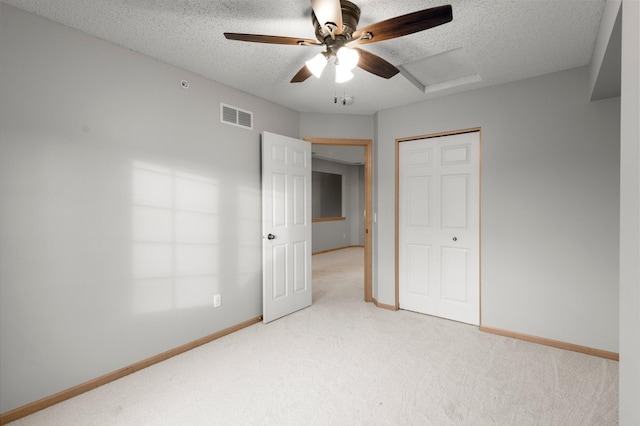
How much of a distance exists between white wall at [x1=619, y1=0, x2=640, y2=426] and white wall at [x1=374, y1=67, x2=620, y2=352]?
1626 millimetres

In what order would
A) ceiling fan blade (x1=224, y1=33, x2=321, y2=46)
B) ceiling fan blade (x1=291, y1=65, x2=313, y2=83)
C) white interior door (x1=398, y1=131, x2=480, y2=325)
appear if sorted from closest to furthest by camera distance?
ceiling fan blade (x1=224, y1=33, x2=321, y2=46)
ceiling fan blade (x1=291, y1=65, x2=313, y2=83)
white interior door (x1=398, y1=131, x2=480, y2=325)

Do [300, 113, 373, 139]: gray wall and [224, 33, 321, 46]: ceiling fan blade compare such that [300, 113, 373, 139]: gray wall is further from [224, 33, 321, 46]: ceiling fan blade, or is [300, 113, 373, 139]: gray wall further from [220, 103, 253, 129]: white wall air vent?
[224, 33, 321, 46]: ceiling fan blade

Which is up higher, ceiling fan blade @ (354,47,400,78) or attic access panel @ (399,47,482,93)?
attic access panel @ (399,47,482,93)

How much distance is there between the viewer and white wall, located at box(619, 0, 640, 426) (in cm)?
118

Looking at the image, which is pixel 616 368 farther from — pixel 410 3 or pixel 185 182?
pixel 185 182

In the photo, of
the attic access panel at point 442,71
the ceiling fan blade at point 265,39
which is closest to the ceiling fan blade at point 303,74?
the ceiling fan blade at point 265,39

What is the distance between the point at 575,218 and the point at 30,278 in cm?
413

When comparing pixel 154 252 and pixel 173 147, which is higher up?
pixel 173 147

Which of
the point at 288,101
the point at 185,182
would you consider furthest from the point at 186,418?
the point at 288,101

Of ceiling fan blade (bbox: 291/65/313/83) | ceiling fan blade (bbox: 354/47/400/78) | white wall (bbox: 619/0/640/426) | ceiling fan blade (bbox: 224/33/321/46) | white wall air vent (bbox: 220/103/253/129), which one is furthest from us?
white wall air vent (bbox: 220/103/253/129)

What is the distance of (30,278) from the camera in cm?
197

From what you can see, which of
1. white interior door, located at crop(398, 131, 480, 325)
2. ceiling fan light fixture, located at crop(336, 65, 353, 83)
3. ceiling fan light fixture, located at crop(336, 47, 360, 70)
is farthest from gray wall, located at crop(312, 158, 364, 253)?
ceiling fan light fixture, located at crop(336, 47, 360, 70)

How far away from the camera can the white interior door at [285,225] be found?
11.1 ft

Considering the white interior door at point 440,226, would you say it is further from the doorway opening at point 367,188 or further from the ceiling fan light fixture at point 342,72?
the ceiling fan light fixture at point 342,72
